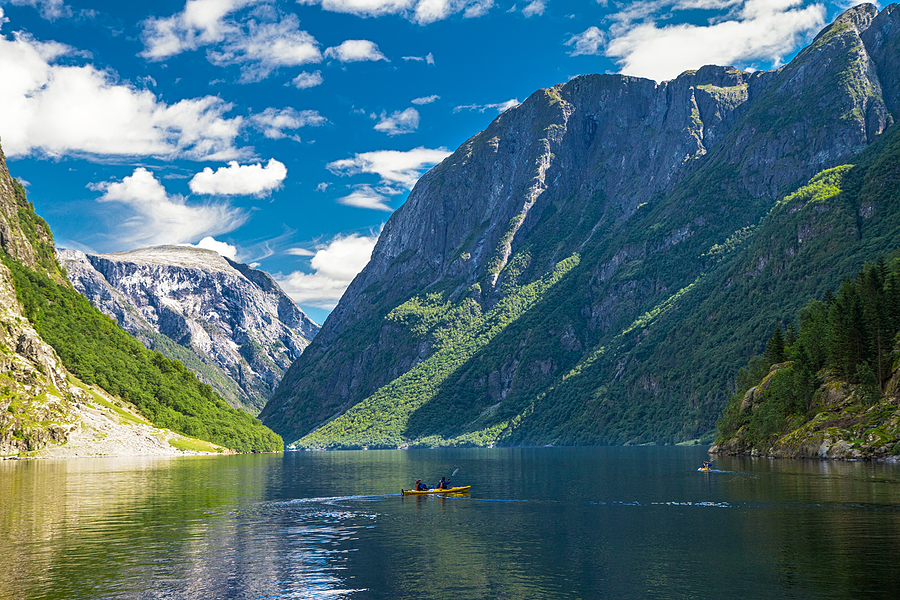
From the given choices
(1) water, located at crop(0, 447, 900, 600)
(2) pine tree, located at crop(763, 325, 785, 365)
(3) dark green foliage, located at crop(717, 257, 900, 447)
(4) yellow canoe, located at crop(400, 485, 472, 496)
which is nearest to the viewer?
(1) water, located at crop(0, 447, 900, 600)

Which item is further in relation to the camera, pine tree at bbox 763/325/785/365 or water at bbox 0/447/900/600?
pine tree at bbox 763/325/785/365

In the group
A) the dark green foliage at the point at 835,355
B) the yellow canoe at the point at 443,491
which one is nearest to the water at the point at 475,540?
the yellow canoe at the point at 443,491

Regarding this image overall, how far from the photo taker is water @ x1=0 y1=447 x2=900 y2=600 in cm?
4175

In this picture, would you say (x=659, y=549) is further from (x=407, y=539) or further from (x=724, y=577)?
(x=407, y=539)

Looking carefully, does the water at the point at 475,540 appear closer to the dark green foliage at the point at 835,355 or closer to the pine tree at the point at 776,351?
the dark green foliage at the point at 835,355

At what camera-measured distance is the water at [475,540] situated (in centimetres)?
4175

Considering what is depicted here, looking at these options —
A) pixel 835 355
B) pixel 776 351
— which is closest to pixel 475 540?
pixel 835 355

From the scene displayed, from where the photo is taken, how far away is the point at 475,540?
193 ft

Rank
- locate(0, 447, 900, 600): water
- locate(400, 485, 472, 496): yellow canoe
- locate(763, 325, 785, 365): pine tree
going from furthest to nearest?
locate(763, 325, 785, 365): pine tree < locate(400, 485, 472, 496): yellow canoe < locate(0, 447, 900, 600): water

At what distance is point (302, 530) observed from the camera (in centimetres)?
6650

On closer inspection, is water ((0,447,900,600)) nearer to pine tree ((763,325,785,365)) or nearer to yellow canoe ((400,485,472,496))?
yellow canoe ((400,485,472,496))

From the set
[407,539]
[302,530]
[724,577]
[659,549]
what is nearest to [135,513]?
[302,530]

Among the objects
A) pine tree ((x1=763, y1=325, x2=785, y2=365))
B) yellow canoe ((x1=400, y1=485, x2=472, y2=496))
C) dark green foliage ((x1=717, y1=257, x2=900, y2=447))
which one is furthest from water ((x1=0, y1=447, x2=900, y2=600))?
pine tree ((x1=763, y1=325, x2=785, y2=365))

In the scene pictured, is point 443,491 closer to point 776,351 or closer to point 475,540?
point 475,540
